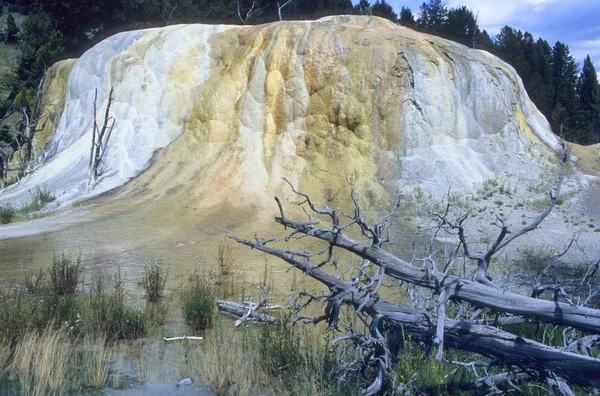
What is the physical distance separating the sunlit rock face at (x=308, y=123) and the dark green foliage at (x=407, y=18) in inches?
912

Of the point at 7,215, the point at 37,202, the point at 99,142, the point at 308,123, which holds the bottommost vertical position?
the point at 7,215

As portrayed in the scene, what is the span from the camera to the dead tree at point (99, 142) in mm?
18469

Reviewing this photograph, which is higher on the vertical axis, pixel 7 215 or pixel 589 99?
pixel 589 99

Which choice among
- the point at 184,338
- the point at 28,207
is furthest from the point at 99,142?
the point at 184,338

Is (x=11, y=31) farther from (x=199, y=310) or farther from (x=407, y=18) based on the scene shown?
(x=199, y=310)

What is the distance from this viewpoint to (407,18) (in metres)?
43.7

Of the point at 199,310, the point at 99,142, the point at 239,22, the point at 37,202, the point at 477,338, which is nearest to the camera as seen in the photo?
the point at 477,338

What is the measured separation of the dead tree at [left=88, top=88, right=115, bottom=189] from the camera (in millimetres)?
Result: 18469

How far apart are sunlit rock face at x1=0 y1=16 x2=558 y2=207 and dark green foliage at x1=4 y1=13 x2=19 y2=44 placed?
2492 cm

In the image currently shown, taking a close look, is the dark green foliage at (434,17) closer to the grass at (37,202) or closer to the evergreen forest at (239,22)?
the evergreen forest at (239,22)

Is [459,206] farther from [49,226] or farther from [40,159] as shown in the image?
[40,159]

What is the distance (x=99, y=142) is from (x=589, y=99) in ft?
104

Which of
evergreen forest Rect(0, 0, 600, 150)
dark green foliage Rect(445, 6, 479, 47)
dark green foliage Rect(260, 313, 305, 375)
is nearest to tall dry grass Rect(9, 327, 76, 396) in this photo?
dark green foliage Rect(260, 313, 305, 375)

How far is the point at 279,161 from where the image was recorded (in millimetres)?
18172
